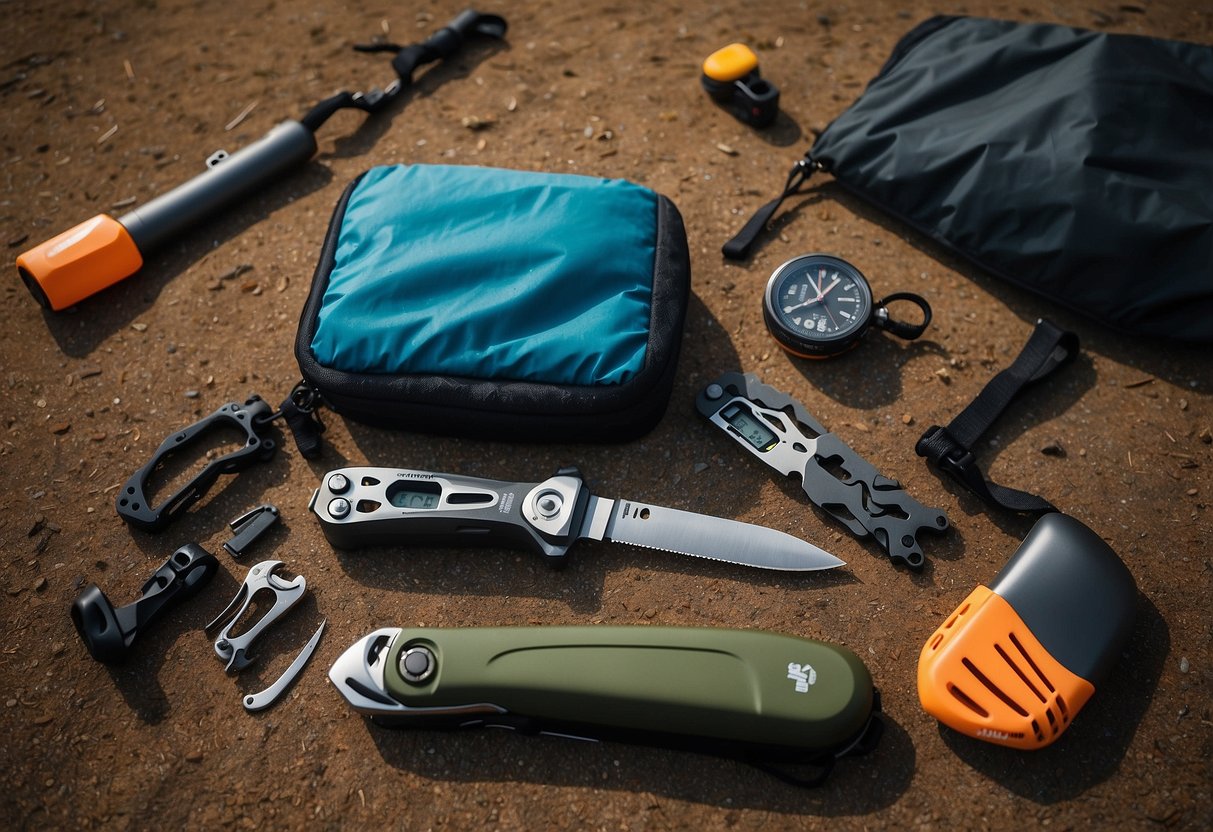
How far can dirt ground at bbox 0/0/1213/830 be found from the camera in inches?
109

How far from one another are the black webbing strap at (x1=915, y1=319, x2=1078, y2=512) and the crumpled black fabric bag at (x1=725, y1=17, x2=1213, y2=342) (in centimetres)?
25

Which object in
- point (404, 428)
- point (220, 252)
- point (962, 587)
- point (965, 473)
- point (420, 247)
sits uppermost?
point (420, 247)

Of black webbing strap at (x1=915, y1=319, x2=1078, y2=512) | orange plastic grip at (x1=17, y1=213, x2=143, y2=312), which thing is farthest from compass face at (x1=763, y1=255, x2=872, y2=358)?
orange plastic grip at (x1=17, y1=213, x2=143, y2=312)

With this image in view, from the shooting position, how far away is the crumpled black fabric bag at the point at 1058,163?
135 inches

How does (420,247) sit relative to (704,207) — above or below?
above

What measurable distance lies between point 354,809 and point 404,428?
4.61 feet

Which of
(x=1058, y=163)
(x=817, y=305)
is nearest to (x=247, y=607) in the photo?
(x=817, y=305)

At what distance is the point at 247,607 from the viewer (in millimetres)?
3119

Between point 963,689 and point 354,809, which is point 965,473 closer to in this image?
point 963,689

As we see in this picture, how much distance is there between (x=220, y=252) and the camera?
4141mm

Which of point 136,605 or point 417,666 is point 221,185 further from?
point 417,666

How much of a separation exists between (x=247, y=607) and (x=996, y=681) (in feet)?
8.61

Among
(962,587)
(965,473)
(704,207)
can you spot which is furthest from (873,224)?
(962,587)

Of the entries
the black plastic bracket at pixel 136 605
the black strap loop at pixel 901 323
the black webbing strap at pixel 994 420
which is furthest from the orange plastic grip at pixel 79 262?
the black webbing strap at pixel 994 420
